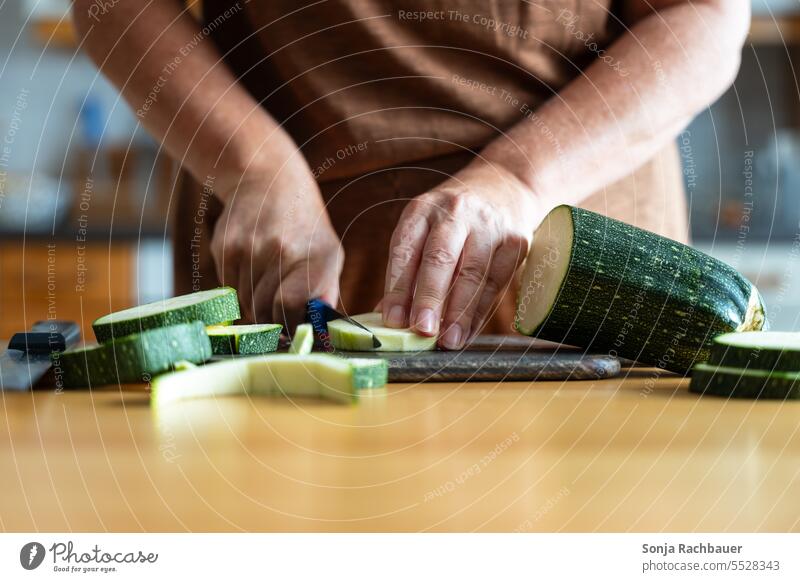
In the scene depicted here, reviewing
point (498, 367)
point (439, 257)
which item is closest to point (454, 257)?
point (439, 257)

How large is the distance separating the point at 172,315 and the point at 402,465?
0.51 m

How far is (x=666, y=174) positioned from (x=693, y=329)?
722 millimetres

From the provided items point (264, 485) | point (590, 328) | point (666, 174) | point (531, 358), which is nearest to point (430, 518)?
point (264, 485)

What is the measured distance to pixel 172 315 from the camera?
1093mm

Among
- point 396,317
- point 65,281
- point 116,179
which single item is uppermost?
point 116,179

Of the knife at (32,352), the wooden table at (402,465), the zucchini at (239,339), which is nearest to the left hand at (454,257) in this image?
the zucchini at (239,339)

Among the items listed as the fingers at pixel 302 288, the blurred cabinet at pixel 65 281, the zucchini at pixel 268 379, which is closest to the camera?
the zucchini at pixel 268 379

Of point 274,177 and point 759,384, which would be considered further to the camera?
point 274,177

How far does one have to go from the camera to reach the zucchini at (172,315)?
108cm

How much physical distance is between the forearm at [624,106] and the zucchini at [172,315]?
1.78ft

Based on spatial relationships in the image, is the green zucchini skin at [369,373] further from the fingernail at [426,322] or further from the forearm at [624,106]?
the forearm at [624,106]

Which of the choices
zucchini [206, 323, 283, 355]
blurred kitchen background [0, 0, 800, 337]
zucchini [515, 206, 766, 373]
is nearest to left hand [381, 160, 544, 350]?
zucchini [515, 206, 766, 373]

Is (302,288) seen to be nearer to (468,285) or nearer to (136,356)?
(468,285)

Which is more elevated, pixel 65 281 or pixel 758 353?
pixel 65 281
